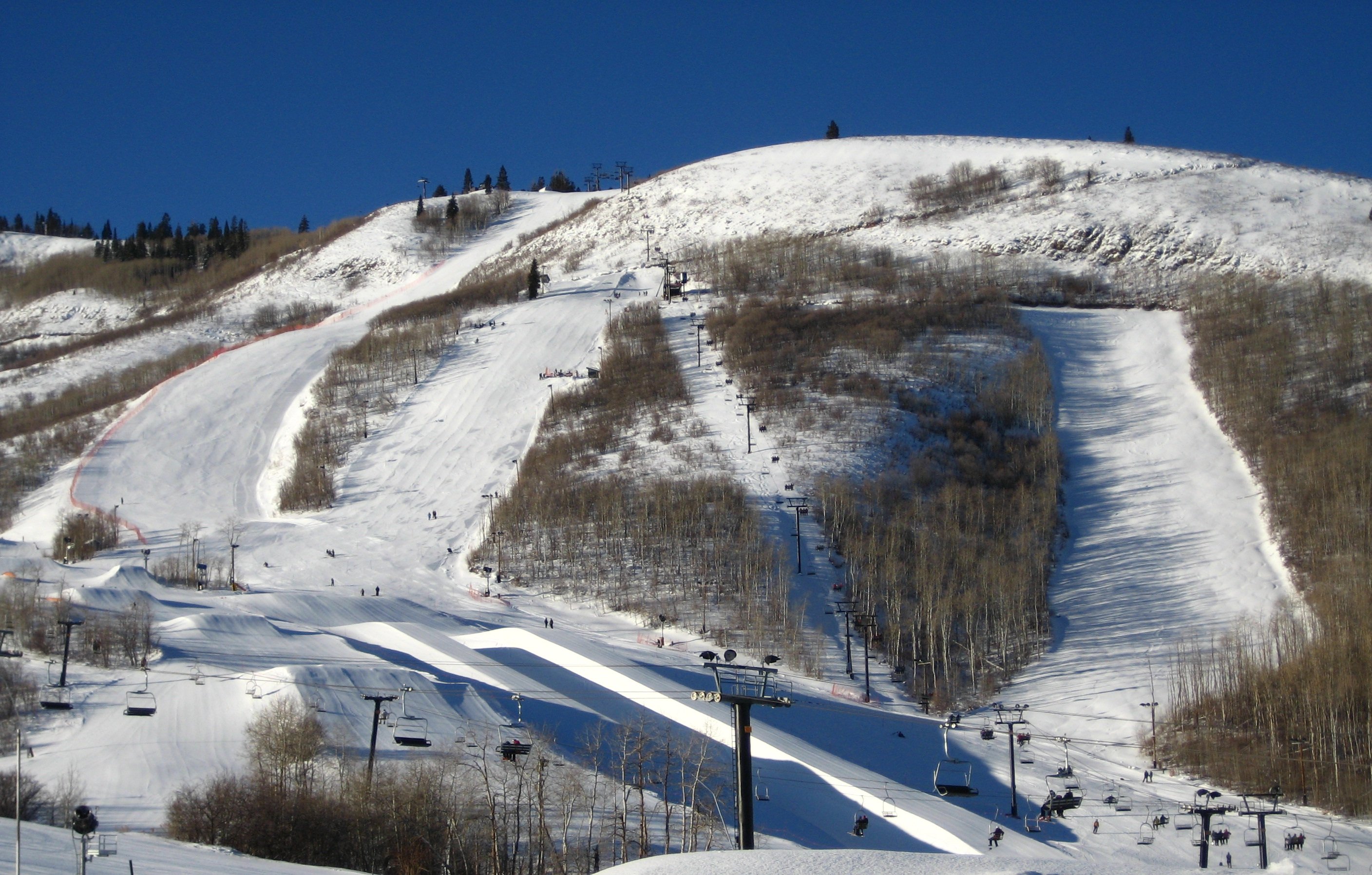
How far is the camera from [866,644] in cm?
4400

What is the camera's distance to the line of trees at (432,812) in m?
24.3

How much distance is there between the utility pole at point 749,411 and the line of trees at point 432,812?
107 feet

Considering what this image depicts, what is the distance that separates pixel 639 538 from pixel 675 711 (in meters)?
18.1

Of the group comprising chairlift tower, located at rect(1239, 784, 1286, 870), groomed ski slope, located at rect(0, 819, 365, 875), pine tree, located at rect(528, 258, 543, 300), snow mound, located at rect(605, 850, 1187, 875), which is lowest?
chairlift tower, located at rect(1239, 784, 1286, 870)

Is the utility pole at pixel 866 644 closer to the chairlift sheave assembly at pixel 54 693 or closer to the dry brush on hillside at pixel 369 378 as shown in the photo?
the chairlift sheave assembly at pixel 54 693

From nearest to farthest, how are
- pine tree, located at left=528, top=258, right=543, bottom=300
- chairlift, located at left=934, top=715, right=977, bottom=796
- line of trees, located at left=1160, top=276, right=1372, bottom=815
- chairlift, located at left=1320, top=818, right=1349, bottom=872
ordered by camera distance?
chairlift, located at left=1320, top=818, right=1349, bottom=872, chairlift, located at left=934, top=715, right=977, bottom=796, line of trees, located at left=1160, top=276, right=1372, bottom=815, pine tree, located at left=528, top=258, right=543, bottom=300

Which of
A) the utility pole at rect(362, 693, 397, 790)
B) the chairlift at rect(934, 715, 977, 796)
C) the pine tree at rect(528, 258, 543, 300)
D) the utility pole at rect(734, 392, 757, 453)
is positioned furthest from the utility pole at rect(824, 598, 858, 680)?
the pine tree at rect(528, 258, 543, 300)

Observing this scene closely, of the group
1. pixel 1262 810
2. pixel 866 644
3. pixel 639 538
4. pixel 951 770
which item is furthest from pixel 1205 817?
pixel 639 538

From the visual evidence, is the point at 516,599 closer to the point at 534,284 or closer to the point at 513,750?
the point at 513,750

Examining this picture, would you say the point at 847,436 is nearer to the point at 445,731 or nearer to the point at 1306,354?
the point at 1306,354

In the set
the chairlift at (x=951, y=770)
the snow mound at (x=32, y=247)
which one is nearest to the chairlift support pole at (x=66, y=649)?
the chairlift at (x=951, y=770)

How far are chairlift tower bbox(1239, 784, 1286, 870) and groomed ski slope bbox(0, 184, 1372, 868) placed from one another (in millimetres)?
1033

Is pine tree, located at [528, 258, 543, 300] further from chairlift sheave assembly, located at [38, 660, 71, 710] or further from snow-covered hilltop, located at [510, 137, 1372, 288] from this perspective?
chairlift sheave assembly, located at [38, 660, 71, 710]

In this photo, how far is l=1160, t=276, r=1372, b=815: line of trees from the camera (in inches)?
1492
